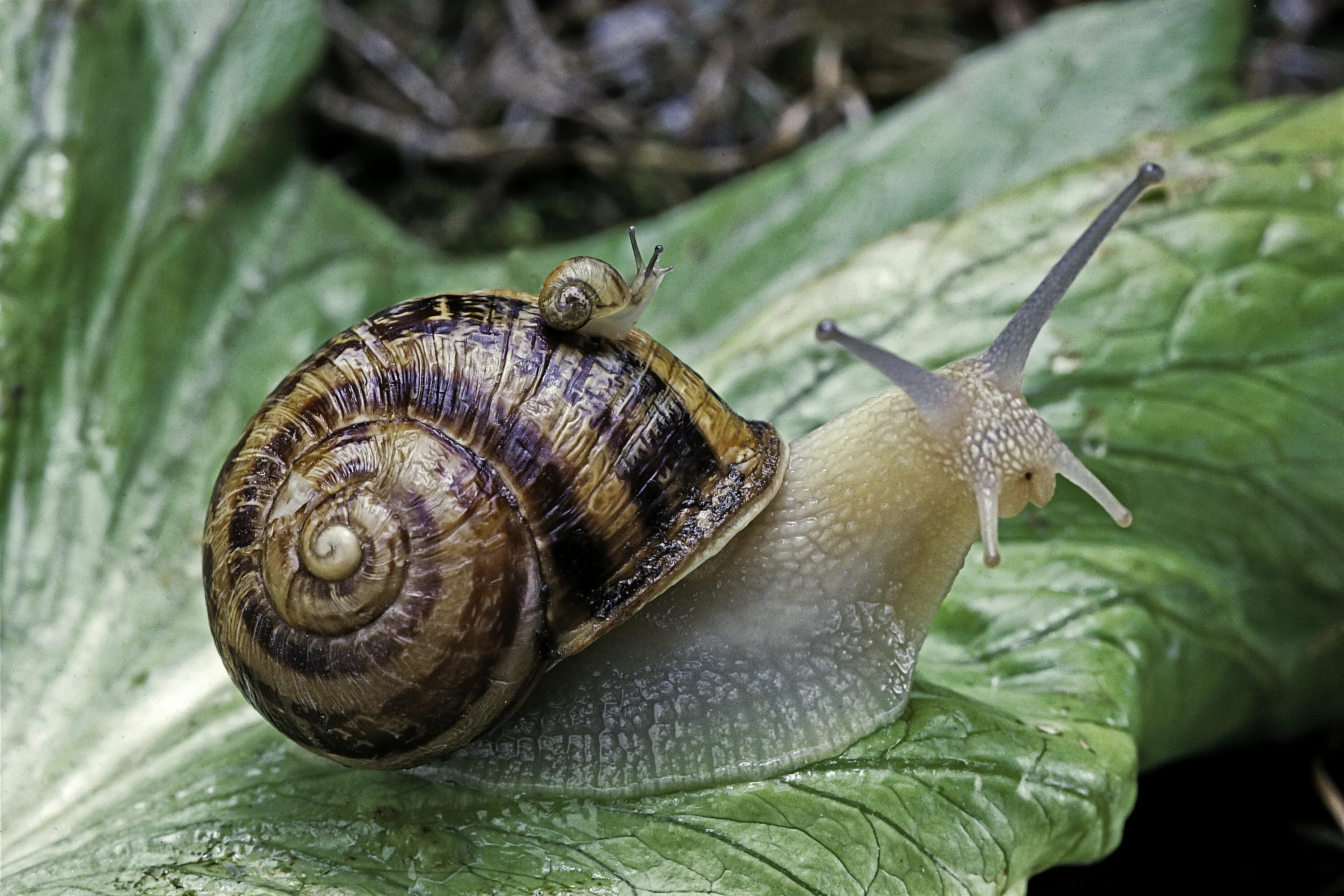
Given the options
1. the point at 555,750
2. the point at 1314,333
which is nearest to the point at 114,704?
the point at 555,750

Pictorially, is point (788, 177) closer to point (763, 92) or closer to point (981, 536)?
point (763, 92)

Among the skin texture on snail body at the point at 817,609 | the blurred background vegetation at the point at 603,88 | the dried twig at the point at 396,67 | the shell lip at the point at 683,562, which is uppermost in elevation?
the dried twig at the point at 396,67

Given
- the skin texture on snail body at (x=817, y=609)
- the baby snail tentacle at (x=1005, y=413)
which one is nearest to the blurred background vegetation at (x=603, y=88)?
the baby snail tentacle at (x=1005, y=413)

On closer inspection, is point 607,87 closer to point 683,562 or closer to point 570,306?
point 570,306

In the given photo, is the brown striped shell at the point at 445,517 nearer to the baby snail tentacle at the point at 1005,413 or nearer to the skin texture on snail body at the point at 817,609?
the skin texture on snail body at the point at 817,609

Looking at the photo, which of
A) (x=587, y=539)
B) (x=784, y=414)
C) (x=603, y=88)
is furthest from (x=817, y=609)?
(x=603, y=88)
